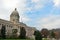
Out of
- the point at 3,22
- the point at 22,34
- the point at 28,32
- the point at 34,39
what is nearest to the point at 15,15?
the point at 3,22

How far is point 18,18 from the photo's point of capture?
8350 cm

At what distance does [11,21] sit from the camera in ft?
271

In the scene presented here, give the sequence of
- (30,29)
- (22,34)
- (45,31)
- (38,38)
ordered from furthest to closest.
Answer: (30,29), (45,31), (22,34), (38,38)

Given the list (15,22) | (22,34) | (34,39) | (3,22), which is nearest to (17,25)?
(15,22)

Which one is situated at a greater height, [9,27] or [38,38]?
[9,27]

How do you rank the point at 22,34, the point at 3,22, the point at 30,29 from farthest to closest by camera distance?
the point at 30,29
the point at 3,22
the point at 22,34

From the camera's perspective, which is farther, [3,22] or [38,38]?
[3,22]

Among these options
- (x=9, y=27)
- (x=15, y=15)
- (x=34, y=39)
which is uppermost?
(x=15, y=15)

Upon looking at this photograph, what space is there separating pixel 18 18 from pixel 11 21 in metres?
3.51

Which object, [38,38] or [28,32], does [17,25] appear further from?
[38,38]

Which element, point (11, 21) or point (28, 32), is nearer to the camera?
point (11, 21)

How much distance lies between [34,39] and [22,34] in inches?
273

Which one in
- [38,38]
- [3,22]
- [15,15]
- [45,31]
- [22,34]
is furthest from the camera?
Result: [45,31]

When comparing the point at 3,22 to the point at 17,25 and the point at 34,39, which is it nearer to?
the point at 17,25
